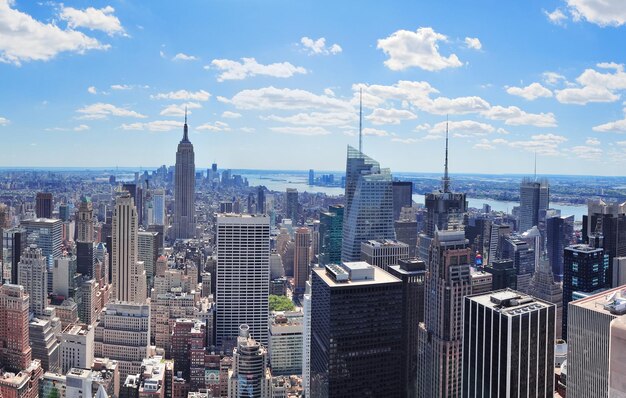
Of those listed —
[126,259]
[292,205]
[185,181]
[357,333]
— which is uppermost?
[185,181]

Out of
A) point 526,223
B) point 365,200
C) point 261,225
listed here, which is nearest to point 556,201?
point 526,223

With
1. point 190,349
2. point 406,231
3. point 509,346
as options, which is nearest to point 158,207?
point 406,231

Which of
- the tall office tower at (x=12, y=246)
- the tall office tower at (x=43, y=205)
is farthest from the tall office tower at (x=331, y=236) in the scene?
the tall office tower at (x=43, y=205)

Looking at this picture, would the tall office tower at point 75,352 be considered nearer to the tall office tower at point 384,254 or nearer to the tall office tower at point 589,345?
the tall office tower at point 384,254

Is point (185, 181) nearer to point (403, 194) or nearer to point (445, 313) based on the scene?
point (403, 194)

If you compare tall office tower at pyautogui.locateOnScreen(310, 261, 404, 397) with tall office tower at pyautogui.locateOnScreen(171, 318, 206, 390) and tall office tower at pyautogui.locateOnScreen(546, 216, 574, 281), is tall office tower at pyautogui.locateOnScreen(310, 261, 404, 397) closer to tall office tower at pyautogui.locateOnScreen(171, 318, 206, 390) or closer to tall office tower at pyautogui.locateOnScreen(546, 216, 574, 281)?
tall office tower at pyautogui.locateOnScreen(171, 318, 206, 390)
